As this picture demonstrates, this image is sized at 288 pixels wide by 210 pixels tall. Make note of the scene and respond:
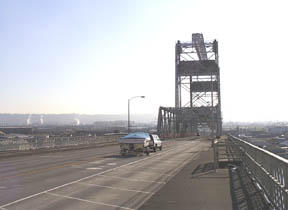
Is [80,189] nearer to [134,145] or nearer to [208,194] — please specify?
[208,194]

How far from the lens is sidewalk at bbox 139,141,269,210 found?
10078 mm

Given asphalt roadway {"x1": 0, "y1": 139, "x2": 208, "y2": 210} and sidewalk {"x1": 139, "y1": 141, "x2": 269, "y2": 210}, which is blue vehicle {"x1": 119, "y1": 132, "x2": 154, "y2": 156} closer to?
asphalt roadway {"x1": 0, "y1": 139, "x2": 208, "y2": 210}

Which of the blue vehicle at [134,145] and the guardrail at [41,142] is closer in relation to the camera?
the blue vehicle at [134,145]

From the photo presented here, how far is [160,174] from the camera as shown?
17.8m

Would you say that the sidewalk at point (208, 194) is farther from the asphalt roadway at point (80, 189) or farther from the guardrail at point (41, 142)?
the guardrail at point (41, 142)

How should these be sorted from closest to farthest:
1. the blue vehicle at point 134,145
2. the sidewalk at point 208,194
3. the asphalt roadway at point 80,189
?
the sidewalk at point 208,194, the asphalt roadway at point 80,189, the blue vehicle at point 134,145

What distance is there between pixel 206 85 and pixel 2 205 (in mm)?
90388

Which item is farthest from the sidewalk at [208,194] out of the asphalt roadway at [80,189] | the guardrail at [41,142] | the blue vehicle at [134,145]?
the guardrail at [41,142]

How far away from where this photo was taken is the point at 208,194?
12031 mm

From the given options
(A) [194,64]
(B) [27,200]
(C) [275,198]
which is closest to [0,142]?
(B) [27,200]

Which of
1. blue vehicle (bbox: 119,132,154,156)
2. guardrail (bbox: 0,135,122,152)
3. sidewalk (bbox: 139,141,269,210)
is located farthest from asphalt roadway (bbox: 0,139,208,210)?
guardrail (bbox: 0,135,122,152)

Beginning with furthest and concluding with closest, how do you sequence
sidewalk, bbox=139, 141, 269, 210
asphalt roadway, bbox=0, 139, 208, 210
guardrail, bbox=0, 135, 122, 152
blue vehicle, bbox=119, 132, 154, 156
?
guardrail, bbox=0, 135, 122, 152, blue vehicle, bbox=119, 132, 154, 156, asphalt roadway, bbox=0, 139, 208, 210, sidewalk, bbox=139, 141, 269, 210

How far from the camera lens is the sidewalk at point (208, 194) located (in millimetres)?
10078

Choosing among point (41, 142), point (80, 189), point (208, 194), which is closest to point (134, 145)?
point (41, 142)
